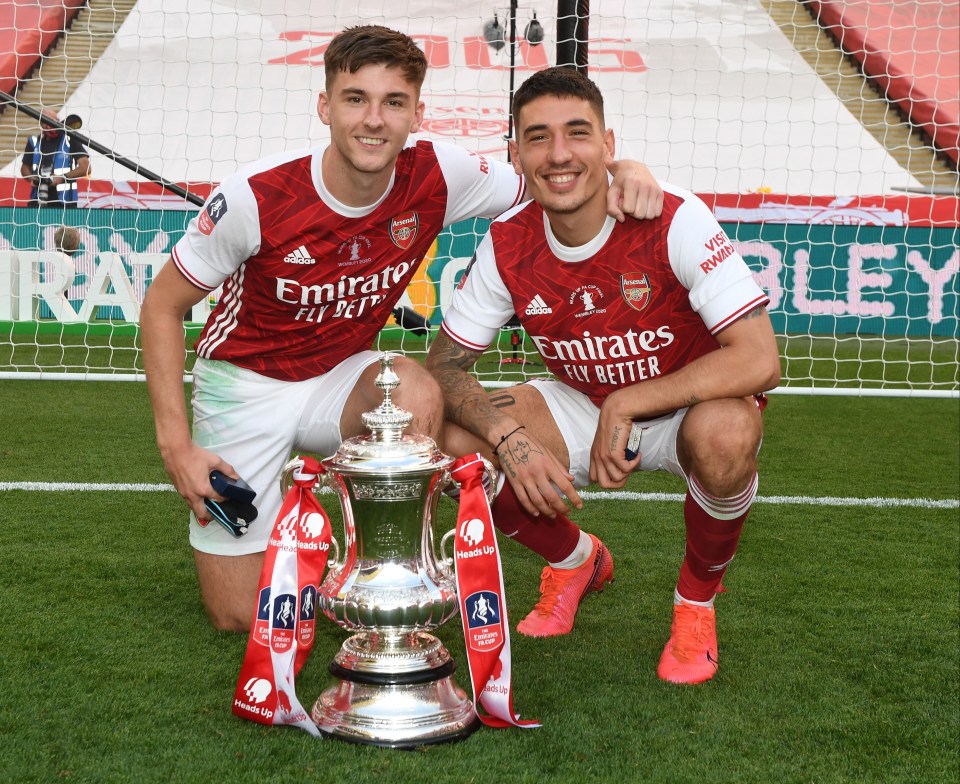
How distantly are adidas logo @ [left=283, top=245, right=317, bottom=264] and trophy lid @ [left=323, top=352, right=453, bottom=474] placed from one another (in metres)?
0.59

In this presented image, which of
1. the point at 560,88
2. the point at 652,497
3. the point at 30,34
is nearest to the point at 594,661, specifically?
the point at 560,88

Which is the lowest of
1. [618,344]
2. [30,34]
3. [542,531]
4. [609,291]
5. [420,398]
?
[542,531]

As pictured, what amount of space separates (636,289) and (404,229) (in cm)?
56

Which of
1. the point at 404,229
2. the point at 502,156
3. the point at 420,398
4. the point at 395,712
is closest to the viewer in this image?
the point at 395,712

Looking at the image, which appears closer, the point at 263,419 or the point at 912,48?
the point at 263,419

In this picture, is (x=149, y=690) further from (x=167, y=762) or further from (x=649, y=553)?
(x=649, y=553)

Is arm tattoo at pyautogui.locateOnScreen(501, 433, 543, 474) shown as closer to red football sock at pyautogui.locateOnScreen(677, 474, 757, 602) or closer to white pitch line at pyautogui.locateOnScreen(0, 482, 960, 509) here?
red football sock at pyautogui.locateOnScreen(677, 474, 757, 602)

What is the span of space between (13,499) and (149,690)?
171cm

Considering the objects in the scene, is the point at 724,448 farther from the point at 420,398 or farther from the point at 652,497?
the point at 652,497

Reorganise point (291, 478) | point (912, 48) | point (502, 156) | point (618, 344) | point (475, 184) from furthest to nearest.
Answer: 1. point (502, 156)
2. point (912, 48)
3. point (475, 184)
4. point (618, 344)
5. point (291, 478)

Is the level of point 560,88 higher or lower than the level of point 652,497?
higher

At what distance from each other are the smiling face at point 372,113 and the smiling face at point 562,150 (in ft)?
0.85

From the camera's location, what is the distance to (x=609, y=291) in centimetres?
241

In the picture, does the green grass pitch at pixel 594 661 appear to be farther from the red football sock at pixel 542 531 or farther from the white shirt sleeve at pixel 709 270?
the white shirt sleeve at pixel 709 270
